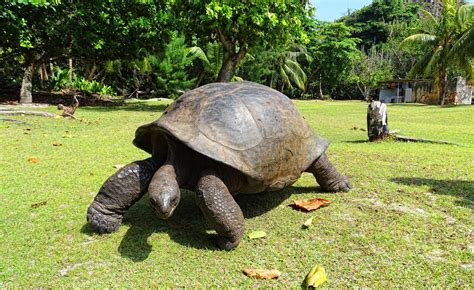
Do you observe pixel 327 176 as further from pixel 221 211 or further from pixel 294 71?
pixel 294 71

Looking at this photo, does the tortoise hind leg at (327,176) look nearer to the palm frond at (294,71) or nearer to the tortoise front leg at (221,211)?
the tortoise front leg at (221,211)

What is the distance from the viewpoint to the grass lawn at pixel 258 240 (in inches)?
107

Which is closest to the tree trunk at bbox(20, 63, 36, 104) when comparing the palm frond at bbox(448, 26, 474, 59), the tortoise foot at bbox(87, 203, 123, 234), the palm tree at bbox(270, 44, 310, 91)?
the tortoise foot at bbox(87, 203, 123, 234)

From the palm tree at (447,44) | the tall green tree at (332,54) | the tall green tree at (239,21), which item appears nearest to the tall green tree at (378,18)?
the tall green tree at (332,54)

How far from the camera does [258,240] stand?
10.8 ft

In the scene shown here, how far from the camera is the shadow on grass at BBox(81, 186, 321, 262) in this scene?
314 cm

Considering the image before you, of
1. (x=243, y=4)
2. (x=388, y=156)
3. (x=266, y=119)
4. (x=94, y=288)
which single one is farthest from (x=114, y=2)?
(x=94, y=288)

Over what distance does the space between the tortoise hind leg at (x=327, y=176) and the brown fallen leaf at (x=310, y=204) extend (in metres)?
0.34

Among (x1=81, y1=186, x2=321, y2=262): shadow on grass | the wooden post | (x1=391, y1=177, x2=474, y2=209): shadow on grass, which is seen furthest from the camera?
the wooden post

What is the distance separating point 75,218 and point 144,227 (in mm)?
743

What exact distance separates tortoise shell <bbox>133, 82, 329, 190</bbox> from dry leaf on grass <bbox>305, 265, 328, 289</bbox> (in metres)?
0.98

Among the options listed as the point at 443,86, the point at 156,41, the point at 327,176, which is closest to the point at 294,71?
the point at 443,86

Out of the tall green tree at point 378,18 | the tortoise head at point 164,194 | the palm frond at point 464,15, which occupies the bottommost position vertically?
the tortoise head at point 164,194

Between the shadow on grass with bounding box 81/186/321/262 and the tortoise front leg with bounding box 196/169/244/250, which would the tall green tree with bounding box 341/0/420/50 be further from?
the tortoise front leg with bounding box 196/169/244/250
